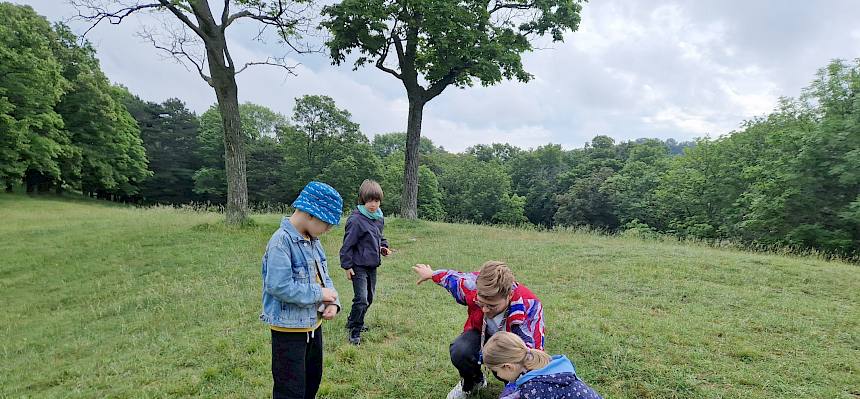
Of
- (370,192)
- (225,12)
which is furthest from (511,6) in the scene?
(370,192)

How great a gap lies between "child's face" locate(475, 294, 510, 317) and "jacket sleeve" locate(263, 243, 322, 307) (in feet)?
3.49

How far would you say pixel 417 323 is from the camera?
540cm

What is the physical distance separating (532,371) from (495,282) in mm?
570

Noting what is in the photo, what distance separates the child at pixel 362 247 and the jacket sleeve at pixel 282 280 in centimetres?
201

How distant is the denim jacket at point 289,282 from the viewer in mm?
2559

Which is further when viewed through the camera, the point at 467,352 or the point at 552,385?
the point at 467,352

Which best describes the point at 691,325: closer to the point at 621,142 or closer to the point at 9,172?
the point at 9,172

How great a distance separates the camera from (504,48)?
15.8m

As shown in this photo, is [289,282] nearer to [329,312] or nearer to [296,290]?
[296,290]

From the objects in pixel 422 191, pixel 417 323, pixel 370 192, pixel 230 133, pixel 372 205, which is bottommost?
pixel 417 323

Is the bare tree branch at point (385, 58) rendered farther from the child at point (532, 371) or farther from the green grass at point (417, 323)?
the child at point (532, 371)

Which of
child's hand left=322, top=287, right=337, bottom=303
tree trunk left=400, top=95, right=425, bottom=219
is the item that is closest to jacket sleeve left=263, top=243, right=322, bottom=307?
child's hand left=322, top=287, right=337, bottom=303

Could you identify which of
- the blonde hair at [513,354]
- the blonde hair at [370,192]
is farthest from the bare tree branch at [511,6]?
the blonde hair at [513,354]

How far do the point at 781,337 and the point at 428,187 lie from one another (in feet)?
147
